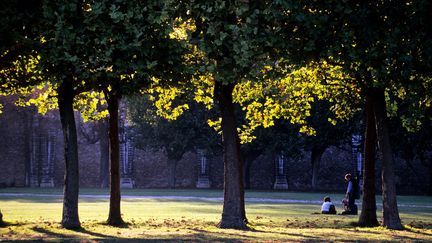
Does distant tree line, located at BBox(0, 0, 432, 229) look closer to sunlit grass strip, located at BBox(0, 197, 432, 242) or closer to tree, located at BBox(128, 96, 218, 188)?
sunlit grass strip, located at BBox(0, 197, 432, 242)

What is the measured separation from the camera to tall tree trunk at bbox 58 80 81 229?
61.7ft

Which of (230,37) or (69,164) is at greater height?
(230,37)

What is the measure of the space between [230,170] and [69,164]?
13.7 feet

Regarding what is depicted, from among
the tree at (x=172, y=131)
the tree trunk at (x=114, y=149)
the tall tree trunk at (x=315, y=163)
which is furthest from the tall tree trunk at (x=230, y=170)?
the tall tree trunk at (x=315, y=163)

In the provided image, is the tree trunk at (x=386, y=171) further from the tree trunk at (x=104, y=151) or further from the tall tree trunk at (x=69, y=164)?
the tree trunk at (x=104, y=151)

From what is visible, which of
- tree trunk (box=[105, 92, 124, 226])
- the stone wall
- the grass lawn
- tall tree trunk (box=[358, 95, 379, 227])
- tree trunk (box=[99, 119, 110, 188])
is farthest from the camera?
the stone wall

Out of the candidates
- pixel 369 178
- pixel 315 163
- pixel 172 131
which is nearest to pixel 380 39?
pixel 369 178

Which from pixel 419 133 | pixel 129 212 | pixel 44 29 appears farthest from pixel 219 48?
pixel 419 133

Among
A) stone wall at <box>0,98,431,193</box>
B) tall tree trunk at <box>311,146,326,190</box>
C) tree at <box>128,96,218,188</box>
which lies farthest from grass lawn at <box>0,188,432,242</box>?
stone wall at <box>0,98,431,193</box>

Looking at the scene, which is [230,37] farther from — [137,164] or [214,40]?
[137,164]

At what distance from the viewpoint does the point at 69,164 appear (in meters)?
19.2

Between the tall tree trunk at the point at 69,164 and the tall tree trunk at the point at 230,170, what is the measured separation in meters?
3.76

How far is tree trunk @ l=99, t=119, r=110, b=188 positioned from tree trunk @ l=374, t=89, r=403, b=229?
38037mm

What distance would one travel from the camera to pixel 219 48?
56.0 feet
